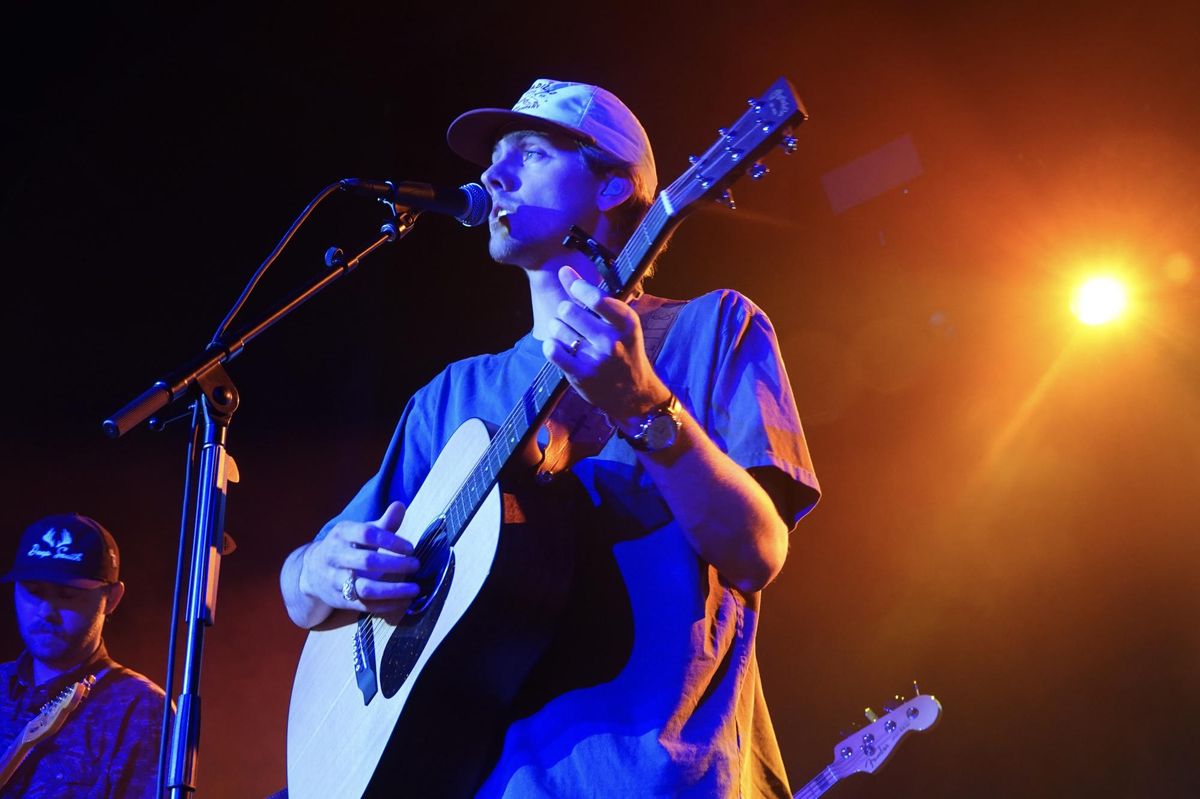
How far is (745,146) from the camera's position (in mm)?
1661

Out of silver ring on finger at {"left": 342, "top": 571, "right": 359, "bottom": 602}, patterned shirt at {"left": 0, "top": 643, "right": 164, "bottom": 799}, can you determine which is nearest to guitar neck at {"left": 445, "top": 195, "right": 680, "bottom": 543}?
silver ring on finger at {"left": 342, "top": 571, "right": 359, "bottom": 602}

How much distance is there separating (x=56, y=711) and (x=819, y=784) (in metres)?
3.59

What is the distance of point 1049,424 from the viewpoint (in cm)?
588

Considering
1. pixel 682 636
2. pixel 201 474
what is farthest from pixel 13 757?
pixel 682 636

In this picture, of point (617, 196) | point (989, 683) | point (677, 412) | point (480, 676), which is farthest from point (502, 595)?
point (989, 683)

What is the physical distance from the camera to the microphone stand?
1.84 m

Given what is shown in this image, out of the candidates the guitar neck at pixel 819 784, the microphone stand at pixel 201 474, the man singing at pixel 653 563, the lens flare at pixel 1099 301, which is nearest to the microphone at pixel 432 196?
the microphone stand at pixel 201 474

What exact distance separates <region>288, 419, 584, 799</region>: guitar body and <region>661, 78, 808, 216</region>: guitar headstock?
24.0 inches

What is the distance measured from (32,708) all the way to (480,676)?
3.72 metres

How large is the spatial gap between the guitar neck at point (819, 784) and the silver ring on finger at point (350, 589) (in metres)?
3.48

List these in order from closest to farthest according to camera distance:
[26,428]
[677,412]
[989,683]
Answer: [677,412], [26,428], [989,683]

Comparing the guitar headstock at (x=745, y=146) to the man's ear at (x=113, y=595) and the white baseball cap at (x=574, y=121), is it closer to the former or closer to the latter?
the white baseball cap at (x=574, y=121)

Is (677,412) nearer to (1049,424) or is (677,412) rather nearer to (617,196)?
(617,196)

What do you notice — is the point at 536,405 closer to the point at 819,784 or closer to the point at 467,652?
the point at 467,652
